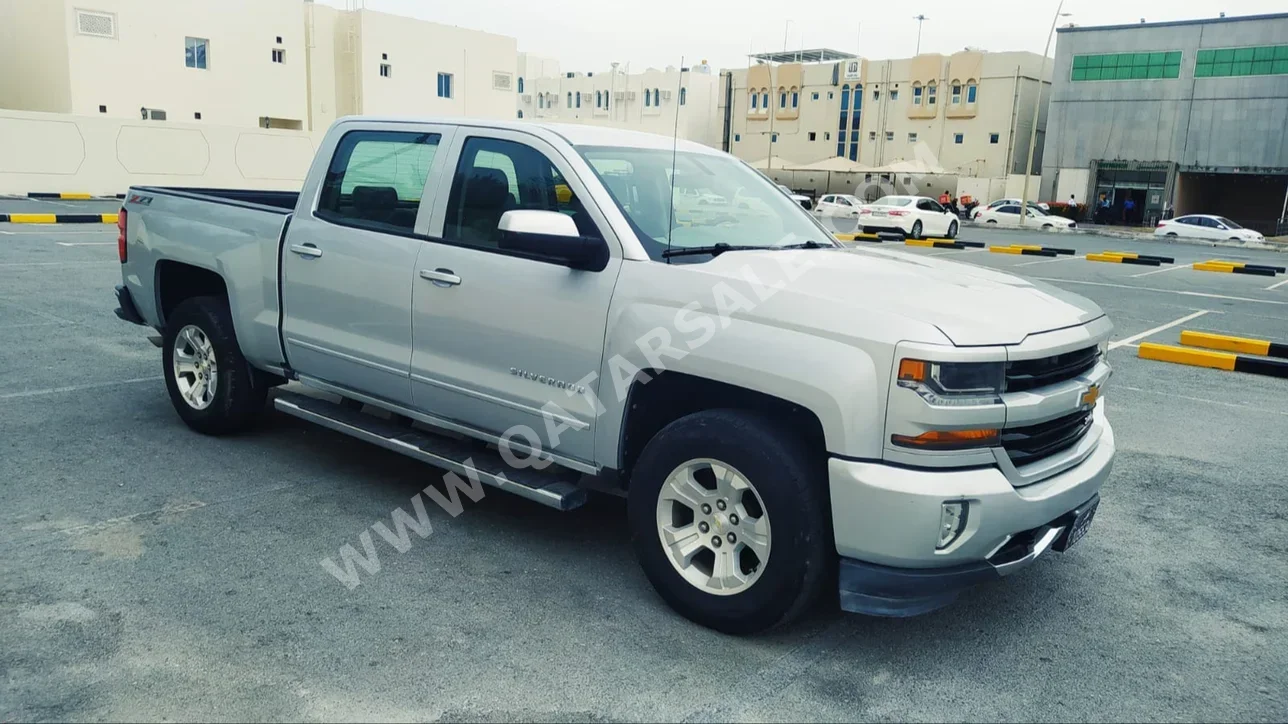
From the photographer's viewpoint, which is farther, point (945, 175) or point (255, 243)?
point (945, 175)

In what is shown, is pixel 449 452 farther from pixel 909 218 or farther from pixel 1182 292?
pixel 909 218

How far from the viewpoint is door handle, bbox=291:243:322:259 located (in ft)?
17.0

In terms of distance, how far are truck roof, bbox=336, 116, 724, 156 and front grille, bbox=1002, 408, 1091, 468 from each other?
6.36 feet

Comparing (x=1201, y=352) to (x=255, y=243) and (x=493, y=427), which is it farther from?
(x=255, y=243)

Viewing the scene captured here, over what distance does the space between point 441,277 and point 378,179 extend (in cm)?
93

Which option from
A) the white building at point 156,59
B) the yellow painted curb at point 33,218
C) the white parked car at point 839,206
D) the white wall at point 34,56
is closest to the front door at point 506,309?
the yellow painted curb at point 33,218

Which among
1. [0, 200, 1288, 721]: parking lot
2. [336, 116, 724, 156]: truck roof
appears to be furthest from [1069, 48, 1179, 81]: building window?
[336, 116, 724, 156]: truck roof

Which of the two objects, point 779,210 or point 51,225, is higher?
point 779,210

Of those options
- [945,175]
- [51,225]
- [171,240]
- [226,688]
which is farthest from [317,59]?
[226,688]

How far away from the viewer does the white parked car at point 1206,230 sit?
118 feet

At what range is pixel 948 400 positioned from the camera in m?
3.36

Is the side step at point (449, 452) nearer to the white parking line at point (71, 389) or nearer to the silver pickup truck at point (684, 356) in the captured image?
the silver pickup truck at point (684, 356)

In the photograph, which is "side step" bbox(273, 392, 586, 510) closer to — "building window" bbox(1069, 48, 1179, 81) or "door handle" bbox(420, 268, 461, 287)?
"door handle" bbox(420, 268, 461, 287)

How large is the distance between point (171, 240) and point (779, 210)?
3.69m
